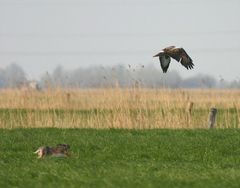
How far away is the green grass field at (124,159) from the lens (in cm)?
1045

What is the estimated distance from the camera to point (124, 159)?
13.9 meters

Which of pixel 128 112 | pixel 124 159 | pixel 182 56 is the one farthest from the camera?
pixel 128 112

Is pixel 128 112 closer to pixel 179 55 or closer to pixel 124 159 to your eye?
pixel 179 55

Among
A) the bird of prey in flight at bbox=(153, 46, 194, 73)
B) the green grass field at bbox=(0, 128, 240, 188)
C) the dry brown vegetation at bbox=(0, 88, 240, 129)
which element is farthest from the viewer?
Answer: the dry brown vegetation at bbox=(0, 88, 240, 129)

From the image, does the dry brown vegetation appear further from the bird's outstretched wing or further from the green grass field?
the bird's outstretched wing

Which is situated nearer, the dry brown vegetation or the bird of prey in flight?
the bird of prey in flight

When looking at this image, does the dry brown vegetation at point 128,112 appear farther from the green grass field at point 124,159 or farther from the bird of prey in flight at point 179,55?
the bird of prey in flight at point 179,55

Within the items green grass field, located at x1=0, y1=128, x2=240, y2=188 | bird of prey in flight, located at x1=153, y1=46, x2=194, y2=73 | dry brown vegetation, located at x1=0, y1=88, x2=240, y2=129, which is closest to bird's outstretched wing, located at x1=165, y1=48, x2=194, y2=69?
bird of prey in flight, located at x1=153, y1=46, x2=194, y2=73

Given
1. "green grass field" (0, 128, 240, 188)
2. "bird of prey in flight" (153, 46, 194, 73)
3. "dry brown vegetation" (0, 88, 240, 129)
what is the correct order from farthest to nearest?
"dry brown vegetation" (0, 88, 240, 129), "bird of prey in flight" (153, 46, 194, 73), "green grass field" (0, 128, 240, 188)

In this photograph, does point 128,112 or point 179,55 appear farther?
point 128,112

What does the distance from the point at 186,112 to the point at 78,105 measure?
7.69 metres

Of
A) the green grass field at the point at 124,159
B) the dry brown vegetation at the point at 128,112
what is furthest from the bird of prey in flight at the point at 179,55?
the dry brown vegetation at the point at 128,112

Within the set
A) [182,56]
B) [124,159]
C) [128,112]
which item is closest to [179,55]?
[182,56]

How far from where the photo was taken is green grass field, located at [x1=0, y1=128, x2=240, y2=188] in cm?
1045
